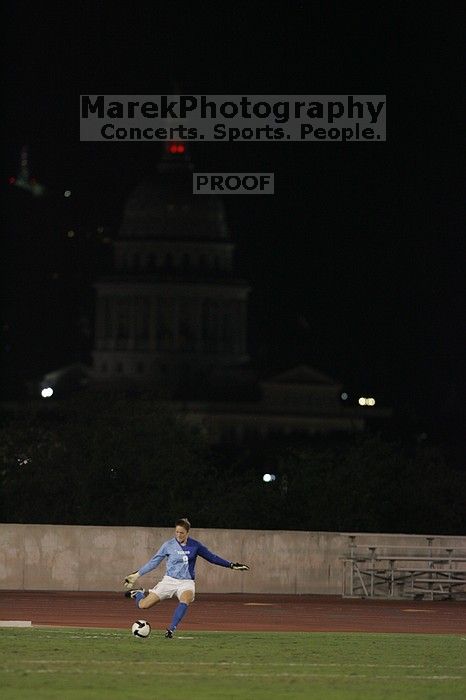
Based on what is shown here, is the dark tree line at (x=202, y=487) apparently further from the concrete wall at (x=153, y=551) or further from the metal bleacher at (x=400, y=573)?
the metal bleacher at (x=400, y=573)

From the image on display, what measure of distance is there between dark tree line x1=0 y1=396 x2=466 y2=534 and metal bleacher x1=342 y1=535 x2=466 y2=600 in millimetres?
7502

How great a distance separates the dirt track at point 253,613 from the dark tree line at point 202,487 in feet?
30.2

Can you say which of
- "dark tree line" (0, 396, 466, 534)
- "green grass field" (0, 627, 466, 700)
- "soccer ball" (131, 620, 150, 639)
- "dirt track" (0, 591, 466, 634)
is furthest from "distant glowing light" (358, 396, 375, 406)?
"soccer ball" (131, 620, 150, 639)

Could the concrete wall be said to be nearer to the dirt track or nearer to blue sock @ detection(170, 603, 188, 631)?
the dirt track

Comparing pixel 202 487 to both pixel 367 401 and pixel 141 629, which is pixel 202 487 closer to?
pixel 141 629

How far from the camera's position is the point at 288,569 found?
114 ft

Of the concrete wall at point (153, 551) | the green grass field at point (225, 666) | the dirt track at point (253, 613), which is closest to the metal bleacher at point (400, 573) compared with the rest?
the concrete wall at point (153, 551)

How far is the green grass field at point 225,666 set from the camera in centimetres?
1756

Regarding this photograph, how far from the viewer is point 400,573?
34.2 m

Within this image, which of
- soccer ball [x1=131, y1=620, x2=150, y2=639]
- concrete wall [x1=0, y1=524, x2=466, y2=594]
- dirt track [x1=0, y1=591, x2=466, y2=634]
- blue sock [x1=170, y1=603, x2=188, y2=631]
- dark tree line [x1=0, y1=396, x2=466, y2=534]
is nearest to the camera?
soccer ball [x1=131, y1=620, x2=150, y2=639]

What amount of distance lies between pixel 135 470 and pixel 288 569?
13116 millimetres

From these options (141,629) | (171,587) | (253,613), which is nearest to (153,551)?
(253,613)

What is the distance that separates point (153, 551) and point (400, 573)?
13.1ft

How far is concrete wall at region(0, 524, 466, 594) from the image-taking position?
33969 millimetres
